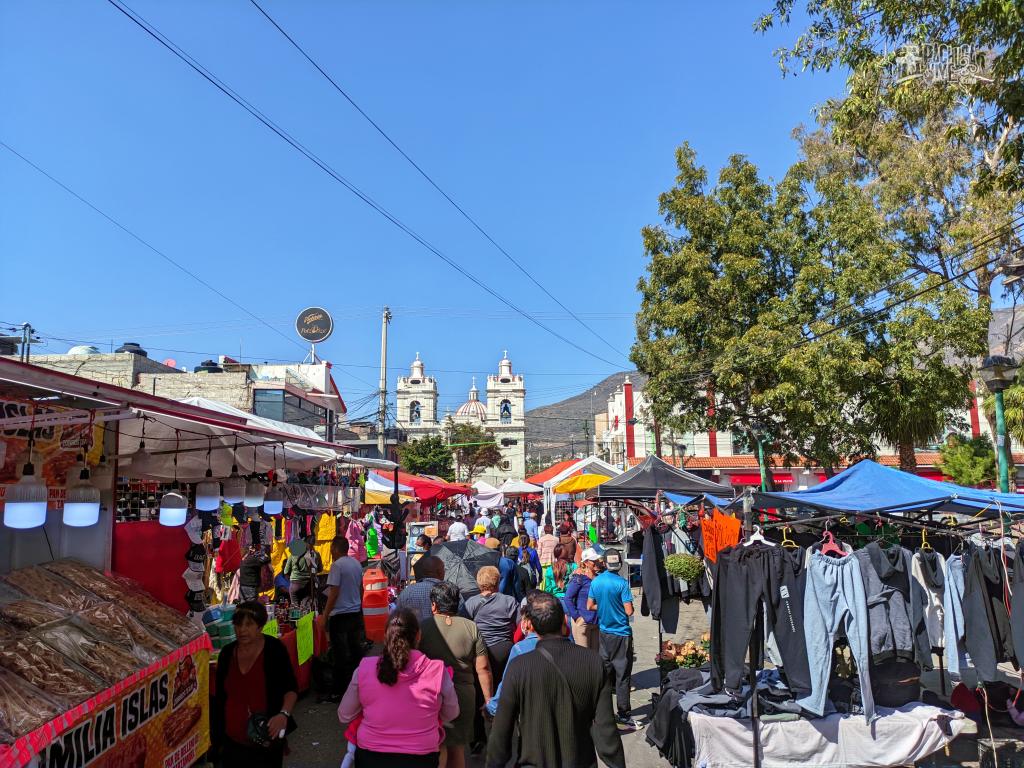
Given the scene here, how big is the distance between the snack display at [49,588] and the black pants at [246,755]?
2082mm

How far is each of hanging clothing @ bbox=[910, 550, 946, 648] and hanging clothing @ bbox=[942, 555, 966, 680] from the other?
35mm

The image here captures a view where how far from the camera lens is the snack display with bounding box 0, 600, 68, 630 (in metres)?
4.75

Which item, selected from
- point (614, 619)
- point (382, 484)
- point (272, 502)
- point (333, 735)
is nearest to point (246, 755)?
point (333, 735)

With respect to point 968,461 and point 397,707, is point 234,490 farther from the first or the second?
point 968,461

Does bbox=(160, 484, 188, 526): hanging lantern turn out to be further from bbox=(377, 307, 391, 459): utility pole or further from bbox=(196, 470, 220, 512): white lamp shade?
bbox=(377, 307, 391, 459): utility pole

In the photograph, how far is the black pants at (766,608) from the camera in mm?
5281

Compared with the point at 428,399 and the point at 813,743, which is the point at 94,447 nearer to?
the point at 813,743

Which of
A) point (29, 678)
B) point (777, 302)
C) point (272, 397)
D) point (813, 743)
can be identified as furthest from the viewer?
point (272, 397)

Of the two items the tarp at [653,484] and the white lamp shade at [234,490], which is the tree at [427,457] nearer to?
the tarp at [653,484]

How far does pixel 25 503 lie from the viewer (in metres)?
4.52

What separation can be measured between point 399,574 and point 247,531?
4.02 meters

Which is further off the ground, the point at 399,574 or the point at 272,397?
the point at 272,397

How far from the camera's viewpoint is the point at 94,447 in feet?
20.4

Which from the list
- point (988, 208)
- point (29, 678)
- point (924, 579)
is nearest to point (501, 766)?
point (29, 678)
